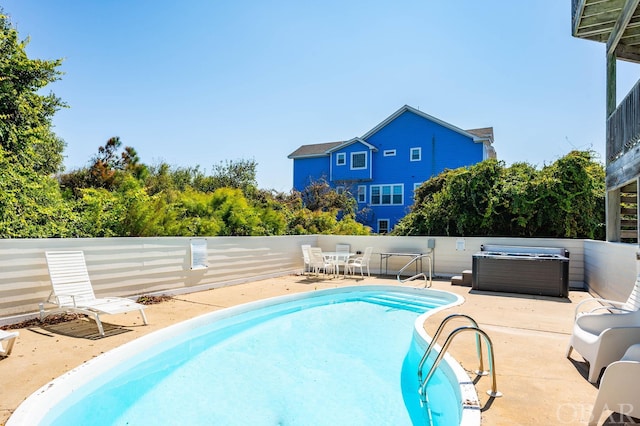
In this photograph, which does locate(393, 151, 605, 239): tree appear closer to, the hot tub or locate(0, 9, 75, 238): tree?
the hot tub

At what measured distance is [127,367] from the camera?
14.1 feet

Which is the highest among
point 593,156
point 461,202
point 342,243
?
point 593,156

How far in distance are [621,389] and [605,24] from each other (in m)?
7.80

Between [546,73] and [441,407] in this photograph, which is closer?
[441,407]

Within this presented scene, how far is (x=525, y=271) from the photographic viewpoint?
27.1 ft

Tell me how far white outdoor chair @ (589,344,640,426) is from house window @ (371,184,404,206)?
19106mm

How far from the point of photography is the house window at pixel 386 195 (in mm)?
21328

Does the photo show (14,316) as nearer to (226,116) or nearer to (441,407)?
(441,407)

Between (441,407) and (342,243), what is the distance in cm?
866

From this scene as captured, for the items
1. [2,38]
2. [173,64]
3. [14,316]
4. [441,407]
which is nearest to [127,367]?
[14,316]

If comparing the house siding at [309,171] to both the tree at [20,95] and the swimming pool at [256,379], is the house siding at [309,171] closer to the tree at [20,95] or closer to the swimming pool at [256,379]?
the tree at [20,95]

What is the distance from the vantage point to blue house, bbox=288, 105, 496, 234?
20234 mm

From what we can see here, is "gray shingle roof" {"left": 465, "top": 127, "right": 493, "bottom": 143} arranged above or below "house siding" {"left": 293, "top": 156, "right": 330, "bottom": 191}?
above

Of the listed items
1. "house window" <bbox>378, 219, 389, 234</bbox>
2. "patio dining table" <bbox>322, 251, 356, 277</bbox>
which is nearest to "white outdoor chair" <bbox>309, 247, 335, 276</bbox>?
"patio dining table" <bbox>322, 251, 356, 277</bbox>
